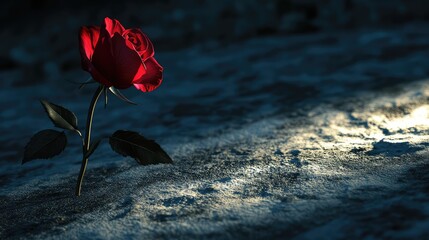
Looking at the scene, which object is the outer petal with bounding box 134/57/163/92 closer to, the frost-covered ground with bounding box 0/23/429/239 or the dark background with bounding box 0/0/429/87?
the frost-covered ground with bounding box 0/23/429/239

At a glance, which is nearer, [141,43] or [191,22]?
[141,43]

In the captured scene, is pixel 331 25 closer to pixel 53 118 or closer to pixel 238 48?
pixel 238 48

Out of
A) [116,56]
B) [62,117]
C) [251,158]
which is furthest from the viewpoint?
[251,158]

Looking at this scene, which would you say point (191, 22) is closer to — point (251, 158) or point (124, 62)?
point (251, 158)

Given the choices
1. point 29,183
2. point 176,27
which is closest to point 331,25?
point 176,27

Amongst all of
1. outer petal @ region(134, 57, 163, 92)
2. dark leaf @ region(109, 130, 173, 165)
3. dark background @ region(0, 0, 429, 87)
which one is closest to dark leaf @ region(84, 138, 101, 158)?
dark leaf @ region(109, 130, 173, 165)

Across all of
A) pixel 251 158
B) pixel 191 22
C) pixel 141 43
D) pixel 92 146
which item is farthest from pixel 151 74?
pixel 191 22
